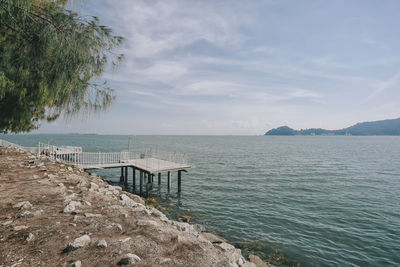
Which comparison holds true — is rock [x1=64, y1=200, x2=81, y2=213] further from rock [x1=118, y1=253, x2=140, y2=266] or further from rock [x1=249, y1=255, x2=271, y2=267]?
rock [x1=249, y1=255, x2=271, y2=267]

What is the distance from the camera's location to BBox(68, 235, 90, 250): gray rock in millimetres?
3597

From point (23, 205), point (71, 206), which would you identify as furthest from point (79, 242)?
point (23, 205)

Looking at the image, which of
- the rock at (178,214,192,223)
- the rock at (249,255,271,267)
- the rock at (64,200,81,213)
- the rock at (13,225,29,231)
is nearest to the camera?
the rock at (13,225,29,231)

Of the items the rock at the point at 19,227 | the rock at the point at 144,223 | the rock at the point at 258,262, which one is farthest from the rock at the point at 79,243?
the rock at the point at 258,262

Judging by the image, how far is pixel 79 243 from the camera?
370 cm

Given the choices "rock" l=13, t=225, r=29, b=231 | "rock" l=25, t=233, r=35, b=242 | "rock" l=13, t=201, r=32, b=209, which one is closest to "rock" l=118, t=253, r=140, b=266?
"rock" l=25, t=233, r=35, b=242

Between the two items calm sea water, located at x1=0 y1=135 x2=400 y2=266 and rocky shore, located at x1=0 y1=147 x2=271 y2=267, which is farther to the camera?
calm sea water, located at x1=0 y1=135 x2=400 y2=266

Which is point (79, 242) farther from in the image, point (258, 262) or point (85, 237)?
point (258, 262)

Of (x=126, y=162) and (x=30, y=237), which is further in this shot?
(x=126, y=162)

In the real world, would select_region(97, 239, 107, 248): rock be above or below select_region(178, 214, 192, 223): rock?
above

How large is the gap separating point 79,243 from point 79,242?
24 millimetres

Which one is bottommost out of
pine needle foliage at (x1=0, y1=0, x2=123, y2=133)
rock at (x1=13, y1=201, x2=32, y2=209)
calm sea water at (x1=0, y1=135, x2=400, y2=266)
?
calm sea water at (x1=0, y1=135, x2=400, y2=266)

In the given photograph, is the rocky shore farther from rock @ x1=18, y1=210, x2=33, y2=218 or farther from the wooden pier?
the wooden pier

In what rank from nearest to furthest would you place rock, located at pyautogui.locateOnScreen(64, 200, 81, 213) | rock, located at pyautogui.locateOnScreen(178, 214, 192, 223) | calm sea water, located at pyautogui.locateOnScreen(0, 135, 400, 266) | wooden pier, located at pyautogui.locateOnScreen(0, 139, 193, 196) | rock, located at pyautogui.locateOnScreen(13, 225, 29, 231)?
1. rock, located at pyautogui.locateOnScreen(13, 225, 29, 231)
2. rock, located at pyautogui.locateOnScreen(64, 200, 81, 213)
3. calm sea water, located at pyautogui.locateOnScreen(0, 135, 400, 266)
4. rock, located at pyautogui.locateOnScreen(178, 214, 192, 223)
5. wooden pier, located at pyautogui.locateOnScreen(0, 139, 193, 196)
